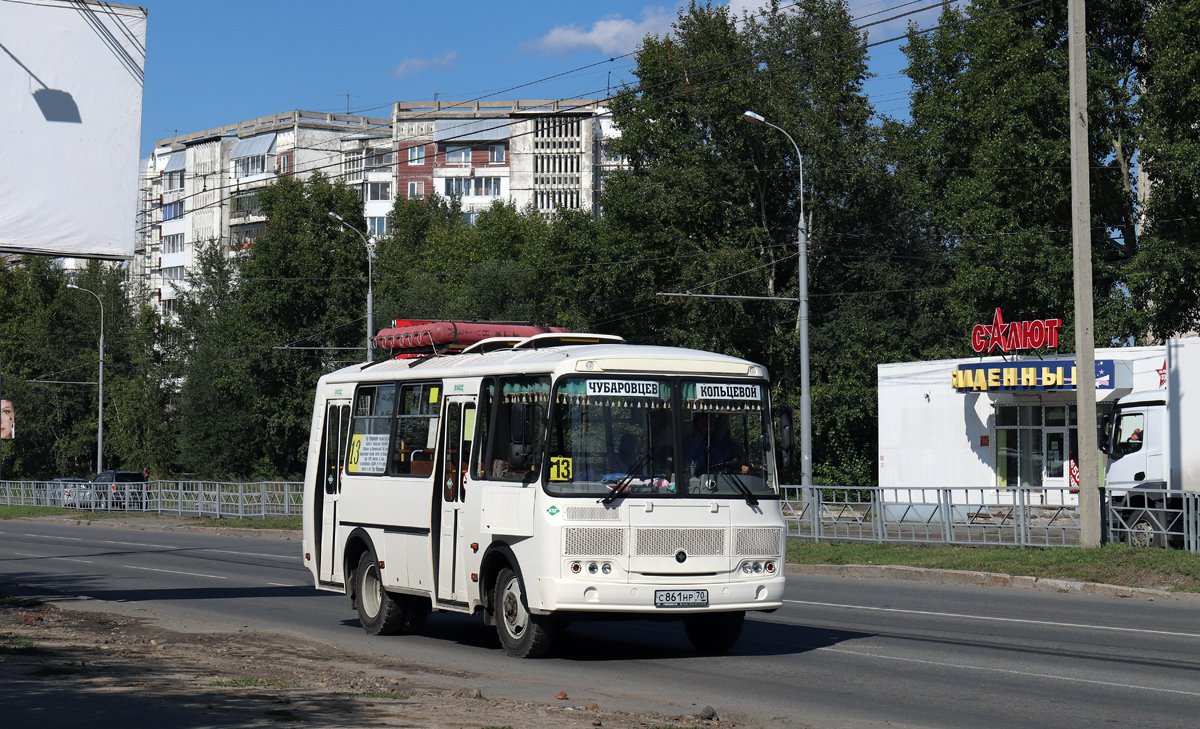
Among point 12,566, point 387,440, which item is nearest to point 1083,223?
point 387,440

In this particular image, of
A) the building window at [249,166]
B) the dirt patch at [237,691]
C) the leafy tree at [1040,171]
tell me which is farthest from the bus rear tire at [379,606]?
the building window at [249,166]

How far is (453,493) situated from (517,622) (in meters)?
1.50

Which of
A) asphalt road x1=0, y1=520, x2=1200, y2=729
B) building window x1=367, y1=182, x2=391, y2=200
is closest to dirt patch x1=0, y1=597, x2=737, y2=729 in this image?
asphalt road x1=0, y1=520, x2=1200, y2=729

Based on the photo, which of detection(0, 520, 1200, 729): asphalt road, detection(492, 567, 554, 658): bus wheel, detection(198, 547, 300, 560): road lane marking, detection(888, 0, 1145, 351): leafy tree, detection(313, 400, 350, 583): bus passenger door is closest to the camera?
detection(0, 520, 1200, 729): asphalt road

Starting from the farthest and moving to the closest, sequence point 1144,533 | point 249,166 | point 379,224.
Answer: point 249,166 < point 379,224 < point 1144,533

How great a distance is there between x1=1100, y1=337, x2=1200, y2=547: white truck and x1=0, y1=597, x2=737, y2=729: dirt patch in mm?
14525

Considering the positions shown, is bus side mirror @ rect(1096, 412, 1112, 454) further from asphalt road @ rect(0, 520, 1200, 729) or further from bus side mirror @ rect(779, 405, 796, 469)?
bus side mirror @ rect(779, 405, 796, 469)

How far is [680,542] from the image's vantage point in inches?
Result: 462

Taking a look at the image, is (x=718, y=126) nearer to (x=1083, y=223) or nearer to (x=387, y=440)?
(x=1083, y=223)

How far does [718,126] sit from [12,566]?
37992 millimetres

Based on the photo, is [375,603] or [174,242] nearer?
[375,603]

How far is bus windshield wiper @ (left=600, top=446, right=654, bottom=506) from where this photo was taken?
458 inches

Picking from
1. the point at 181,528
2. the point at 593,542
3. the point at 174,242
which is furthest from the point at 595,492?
the point at 174,242

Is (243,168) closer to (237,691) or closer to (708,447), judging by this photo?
(708,447)
